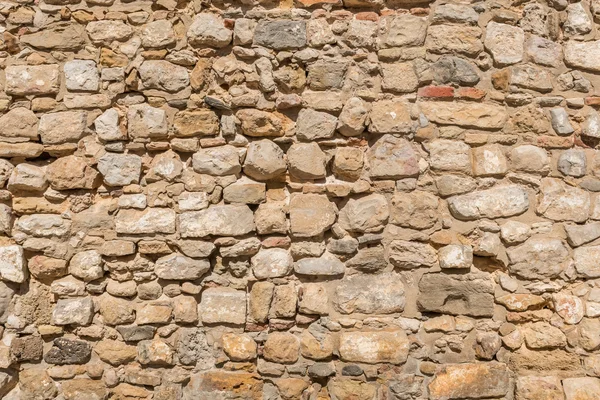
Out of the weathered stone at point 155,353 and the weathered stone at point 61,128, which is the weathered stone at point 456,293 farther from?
the weathered stone at point 61,128

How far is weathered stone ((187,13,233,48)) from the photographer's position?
7.54 feet

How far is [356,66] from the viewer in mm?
2326

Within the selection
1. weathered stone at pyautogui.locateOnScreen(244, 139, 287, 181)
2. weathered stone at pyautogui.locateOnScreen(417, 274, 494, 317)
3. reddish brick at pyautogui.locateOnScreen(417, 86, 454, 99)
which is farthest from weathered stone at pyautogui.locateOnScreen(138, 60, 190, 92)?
weathered stone at pyautogui.locateOnScreen(417, 274, 494, 317)

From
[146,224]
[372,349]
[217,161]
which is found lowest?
[372,349]

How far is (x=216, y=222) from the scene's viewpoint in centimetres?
227

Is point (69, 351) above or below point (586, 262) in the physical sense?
below

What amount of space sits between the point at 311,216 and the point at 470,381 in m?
1.13

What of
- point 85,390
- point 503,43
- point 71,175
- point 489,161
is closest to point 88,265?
point 71,175

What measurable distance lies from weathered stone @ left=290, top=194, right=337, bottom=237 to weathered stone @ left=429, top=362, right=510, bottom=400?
93 centimetres

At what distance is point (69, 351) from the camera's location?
7.53 feet

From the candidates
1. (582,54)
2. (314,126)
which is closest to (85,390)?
(314,126)

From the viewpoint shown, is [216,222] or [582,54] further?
[582,54]

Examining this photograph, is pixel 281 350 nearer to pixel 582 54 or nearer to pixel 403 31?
pixel 403 31

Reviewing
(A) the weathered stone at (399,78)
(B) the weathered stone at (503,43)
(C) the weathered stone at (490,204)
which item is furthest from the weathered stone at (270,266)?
(B) the weathered stone at (503,43)
